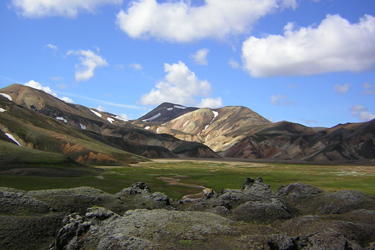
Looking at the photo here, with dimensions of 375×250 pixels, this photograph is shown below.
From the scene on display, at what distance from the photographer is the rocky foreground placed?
19.0 metres

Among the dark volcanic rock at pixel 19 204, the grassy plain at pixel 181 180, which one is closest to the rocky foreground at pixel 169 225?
the dark volcanic rock at pixel 19 204

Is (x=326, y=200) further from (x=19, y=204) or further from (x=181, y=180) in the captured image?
(x=181, y=180)

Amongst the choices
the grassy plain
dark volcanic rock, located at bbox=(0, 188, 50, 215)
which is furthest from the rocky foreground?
the grassy plain

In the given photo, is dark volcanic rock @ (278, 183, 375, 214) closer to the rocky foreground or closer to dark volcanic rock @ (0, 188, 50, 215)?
the rocky foreground

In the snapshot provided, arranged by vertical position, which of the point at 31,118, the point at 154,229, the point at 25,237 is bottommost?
the point at 25,237

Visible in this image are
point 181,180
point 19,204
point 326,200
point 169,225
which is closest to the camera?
point 169,225

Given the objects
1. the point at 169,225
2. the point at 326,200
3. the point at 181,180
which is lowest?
the point at 181,180

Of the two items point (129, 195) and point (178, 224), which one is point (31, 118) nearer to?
point (129, 195)

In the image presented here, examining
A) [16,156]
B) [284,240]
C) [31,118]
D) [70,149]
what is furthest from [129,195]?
[31,118]

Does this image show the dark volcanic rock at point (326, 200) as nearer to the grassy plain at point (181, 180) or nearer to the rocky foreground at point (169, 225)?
the rocky foreground at point (169, 225)

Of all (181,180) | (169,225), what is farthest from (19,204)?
(181,180)

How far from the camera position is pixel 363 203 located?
102ft

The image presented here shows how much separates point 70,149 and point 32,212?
114m

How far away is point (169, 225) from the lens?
21219 mm
